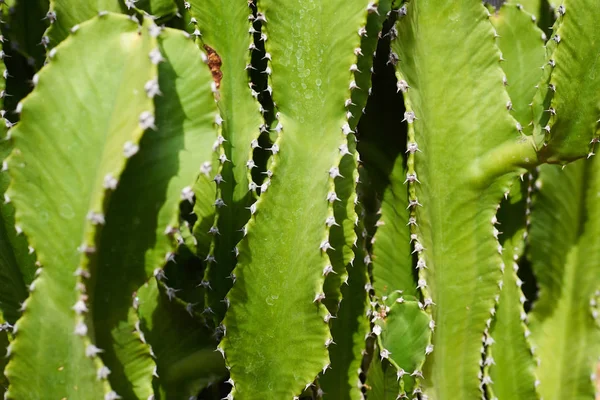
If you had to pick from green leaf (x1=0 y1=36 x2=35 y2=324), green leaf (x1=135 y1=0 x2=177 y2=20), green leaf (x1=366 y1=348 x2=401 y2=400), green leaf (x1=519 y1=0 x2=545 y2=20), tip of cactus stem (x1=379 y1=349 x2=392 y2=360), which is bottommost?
green leaf (x1=366 y1=348 x2=401 y2=400)

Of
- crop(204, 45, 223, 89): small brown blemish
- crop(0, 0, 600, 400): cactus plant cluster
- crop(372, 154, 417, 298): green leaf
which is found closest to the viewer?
crop(0, 0, 600, 400): cactus plant cluster

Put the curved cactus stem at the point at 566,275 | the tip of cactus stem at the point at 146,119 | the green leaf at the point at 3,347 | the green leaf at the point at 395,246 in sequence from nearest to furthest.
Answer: the tip of cactus stem at the point at 146,119, the green leaf at the point at 3,347, the green leaf at the point at 395,246, the curved cactus stem at the point at 566,275

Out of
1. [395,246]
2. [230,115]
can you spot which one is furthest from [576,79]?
[230,115]

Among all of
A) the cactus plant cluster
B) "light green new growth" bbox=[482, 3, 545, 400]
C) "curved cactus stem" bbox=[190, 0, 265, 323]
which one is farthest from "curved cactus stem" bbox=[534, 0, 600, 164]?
"curved cactus stem" bbox=[190, 0, 265, 323]

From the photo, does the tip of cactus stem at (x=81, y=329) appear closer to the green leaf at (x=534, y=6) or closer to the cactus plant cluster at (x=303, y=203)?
the cactus plant cluster at (x=303, y=203)

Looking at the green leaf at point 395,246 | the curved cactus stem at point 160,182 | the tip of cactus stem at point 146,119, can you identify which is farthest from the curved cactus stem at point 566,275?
the tip of cactus stem at point 146,119

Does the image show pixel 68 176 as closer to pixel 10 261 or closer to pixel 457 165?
pixel 10 261

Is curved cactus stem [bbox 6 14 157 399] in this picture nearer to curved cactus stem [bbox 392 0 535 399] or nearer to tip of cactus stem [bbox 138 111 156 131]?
tip of cactus stem [bbox 138 111 156 131]

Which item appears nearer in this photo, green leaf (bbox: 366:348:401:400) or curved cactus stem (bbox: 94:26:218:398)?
curved cactus stem (bbox: 94:26:218:398)
